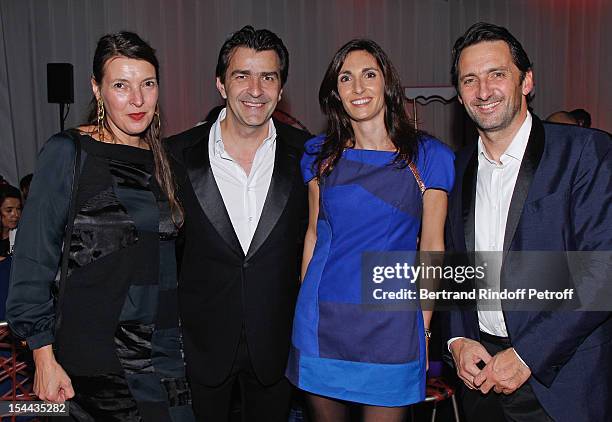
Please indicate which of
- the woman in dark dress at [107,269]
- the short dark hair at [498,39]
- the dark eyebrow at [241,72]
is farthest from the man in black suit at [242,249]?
the short dark hair at [498,39]

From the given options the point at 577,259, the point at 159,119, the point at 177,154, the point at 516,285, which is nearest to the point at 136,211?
the point at 159,119

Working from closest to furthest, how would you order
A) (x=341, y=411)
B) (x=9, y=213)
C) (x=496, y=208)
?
(x=496, y=208)
(x=341, y=411)
(x=9, y=213)

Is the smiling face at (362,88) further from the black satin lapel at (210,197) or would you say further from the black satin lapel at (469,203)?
the black satin lapel at (210,197)

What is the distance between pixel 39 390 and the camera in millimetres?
→ 2039

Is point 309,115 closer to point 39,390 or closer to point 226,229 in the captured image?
Answer: point 226,229

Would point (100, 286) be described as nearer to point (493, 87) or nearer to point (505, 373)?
point (505, 373)

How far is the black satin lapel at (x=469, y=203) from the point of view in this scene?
90.2 inches

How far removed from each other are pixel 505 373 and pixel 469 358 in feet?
0.47

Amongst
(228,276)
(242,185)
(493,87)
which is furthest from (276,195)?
(493,87)

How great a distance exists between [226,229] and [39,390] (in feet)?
2.77

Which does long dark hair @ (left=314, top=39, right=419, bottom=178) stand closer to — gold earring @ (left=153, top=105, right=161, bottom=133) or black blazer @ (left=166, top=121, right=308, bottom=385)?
black blazer @ (left=166, top=121, right=308, bottom=385)

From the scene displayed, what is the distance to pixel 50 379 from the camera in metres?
2.03

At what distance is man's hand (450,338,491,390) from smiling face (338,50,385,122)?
83cm

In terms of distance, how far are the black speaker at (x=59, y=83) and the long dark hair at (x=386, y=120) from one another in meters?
4.98
